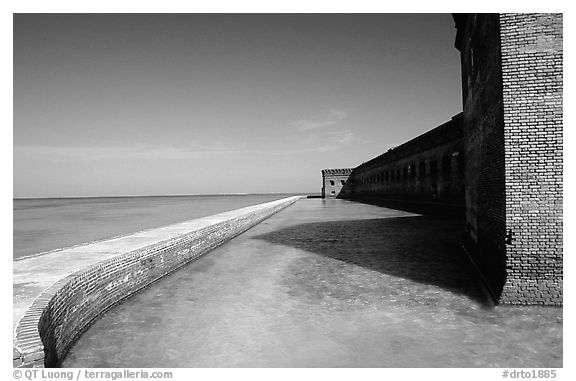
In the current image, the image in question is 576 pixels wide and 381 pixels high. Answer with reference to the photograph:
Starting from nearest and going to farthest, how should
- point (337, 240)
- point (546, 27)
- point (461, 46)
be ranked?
point (546, 27) < point (461, 46) < point (337, 240)

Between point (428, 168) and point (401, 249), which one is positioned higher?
point (428, 168)

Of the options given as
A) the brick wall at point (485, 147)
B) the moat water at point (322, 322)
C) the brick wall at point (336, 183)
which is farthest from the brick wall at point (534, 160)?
the brick wall at point (336, 183)

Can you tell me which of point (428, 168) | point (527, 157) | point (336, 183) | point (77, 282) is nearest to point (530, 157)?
point (527, 157)

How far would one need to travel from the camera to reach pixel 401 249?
371 inches

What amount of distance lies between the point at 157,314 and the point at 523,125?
19.8 feet

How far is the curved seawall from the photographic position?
3.36m

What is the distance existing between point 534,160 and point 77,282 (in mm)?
6599

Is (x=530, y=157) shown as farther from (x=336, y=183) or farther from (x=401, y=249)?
(x=336, y=183)

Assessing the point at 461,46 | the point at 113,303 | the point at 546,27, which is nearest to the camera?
the point at 546,27

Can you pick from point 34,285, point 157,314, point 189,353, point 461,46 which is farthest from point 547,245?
point 34,285

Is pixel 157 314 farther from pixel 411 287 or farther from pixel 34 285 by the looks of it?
pixel 411 287

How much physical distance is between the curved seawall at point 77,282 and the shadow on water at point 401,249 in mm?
3860

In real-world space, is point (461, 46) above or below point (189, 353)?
above

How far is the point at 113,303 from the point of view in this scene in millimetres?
5531
